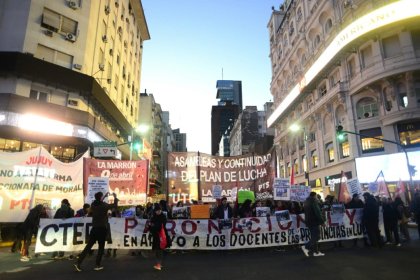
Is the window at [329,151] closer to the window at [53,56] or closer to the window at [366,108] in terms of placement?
the window at [366,108]

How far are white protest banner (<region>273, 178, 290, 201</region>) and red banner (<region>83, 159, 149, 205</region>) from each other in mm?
5869

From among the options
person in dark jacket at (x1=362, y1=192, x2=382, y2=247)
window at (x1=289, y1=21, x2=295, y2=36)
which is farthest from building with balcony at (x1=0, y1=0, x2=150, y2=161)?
window at (x1=289, y1=21, x2=295, y2=36)

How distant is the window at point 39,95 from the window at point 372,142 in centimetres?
2747

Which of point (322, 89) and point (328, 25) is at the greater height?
point (328, 25)

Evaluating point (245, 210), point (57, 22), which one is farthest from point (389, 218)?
point (57, 22)

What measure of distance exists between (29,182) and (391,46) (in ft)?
101

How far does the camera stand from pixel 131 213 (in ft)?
46.1

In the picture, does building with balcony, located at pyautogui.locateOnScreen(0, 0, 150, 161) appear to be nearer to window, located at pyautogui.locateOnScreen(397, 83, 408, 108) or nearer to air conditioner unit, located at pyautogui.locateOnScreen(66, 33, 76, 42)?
air conditioner unit, located at pyautogui.locateOnScreen(66, 33, 76, 42)

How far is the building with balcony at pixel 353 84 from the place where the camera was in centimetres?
2650

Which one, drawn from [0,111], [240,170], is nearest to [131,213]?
[240,170]

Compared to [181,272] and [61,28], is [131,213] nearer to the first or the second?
[181,272]

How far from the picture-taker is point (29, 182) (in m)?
11.0

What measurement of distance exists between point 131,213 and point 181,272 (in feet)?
23.7

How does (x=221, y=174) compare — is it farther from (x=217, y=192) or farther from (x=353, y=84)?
(x=353, y=84)
